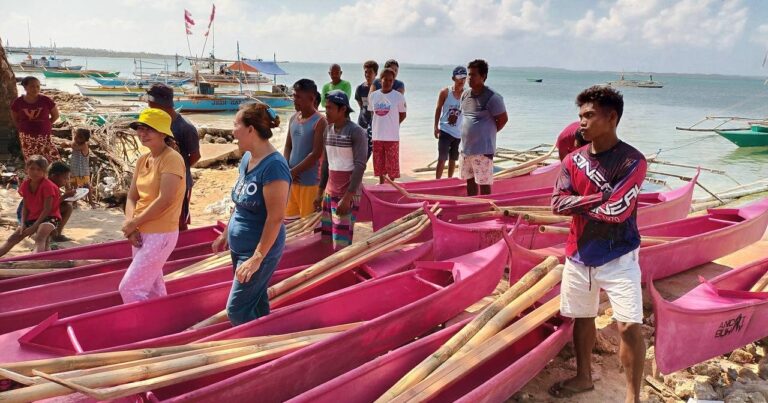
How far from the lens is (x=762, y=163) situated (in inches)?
660

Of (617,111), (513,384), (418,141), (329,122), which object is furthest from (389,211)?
(418,141)

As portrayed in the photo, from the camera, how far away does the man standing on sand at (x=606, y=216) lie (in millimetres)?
2564

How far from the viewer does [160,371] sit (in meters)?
2.45

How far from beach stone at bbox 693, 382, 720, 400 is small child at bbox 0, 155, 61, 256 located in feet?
17.5

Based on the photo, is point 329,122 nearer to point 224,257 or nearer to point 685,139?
point 224,257

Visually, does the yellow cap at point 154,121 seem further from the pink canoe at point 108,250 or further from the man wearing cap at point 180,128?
the pink canoe at point 108,250

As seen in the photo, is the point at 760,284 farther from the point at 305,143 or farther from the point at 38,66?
the point at 38,66

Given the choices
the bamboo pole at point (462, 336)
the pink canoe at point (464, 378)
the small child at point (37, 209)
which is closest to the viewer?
the pink canoe at point (464, 378)

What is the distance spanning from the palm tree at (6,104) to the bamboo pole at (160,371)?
7997mm

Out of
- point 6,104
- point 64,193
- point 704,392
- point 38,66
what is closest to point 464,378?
point 704,392

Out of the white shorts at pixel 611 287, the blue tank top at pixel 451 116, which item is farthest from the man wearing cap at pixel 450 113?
the white shorts at pixel 611 287

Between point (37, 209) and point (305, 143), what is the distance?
267 centimetres

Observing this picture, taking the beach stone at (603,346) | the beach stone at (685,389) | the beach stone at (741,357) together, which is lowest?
the beach stone at (741,357)

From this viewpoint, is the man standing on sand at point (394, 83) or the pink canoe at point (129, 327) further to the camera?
the man standing on sand at point (394, 83)
